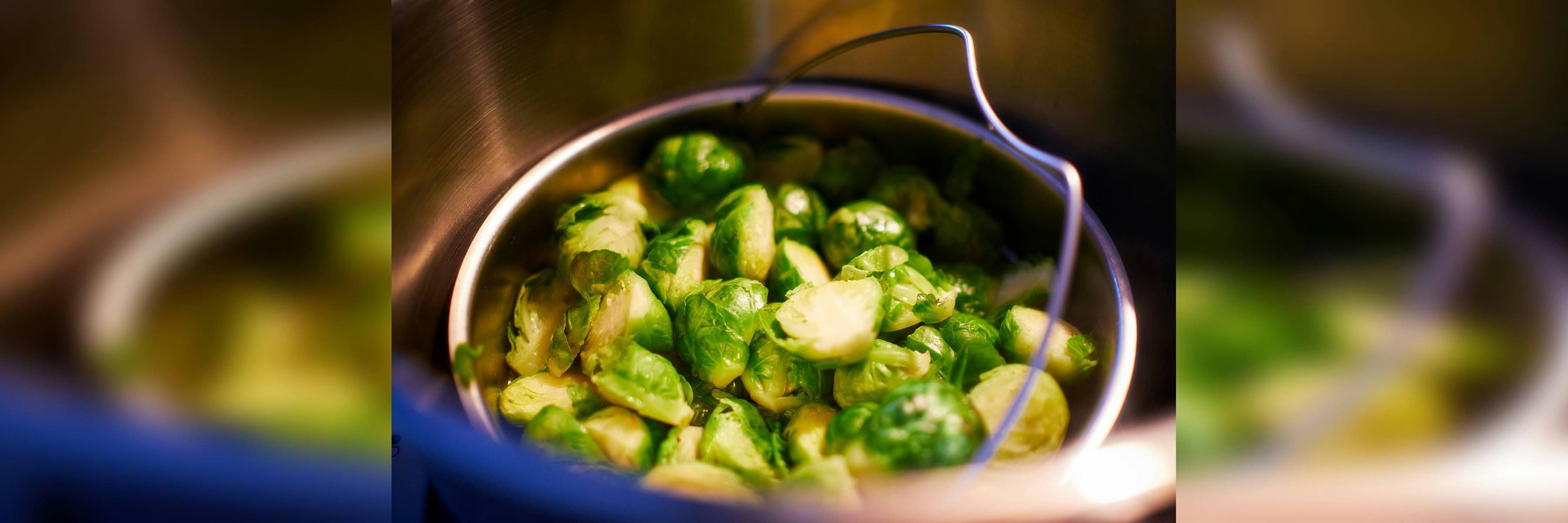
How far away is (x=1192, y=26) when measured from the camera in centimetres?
113

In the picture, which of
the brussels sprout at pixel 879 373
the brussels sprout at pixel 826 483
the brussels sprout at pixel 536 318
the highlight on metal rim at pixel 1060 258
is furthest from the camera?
the brussels sprout at pixel 536 318

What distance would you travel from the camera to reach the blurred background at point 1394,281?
0.81 m

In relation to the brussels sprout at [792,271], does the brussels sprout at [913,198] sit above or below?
above

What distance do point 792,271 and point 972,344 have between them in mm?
388

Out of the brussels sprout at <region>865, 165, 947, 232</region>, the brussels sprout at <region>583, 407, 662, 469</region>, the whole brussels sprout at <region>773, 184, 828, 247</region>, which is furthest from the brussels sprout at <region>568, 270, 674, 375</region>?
the brussels sprout at <region>865, 165, 947, 232</region>

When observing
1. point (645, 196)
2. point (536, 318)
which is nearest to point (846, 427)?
point (536, 318)

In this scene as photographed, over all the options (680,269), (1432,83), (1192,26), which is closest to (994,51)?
(1192,26)

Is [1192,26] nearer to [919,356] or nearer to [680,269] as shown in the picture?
[919,356]

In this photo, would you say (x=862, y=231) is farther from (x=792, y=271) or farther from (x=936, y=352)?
(x=936, y=352)

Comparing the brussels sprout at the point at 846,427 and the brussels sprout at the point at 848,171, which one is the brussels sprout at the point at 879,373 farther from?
the brussels sprout at the point at 848,171

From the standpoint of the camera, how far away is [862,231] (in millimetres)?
1653

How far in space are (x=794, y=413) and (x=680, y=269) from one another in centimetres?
40

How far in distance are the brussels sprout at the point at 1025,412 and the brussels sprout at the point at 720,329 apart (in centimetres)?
44

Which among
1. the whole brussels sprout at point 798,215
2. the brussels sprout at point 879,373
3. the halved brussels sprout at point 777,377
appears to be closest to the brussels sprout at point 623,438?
the halved brussels sprout at point 777,377
